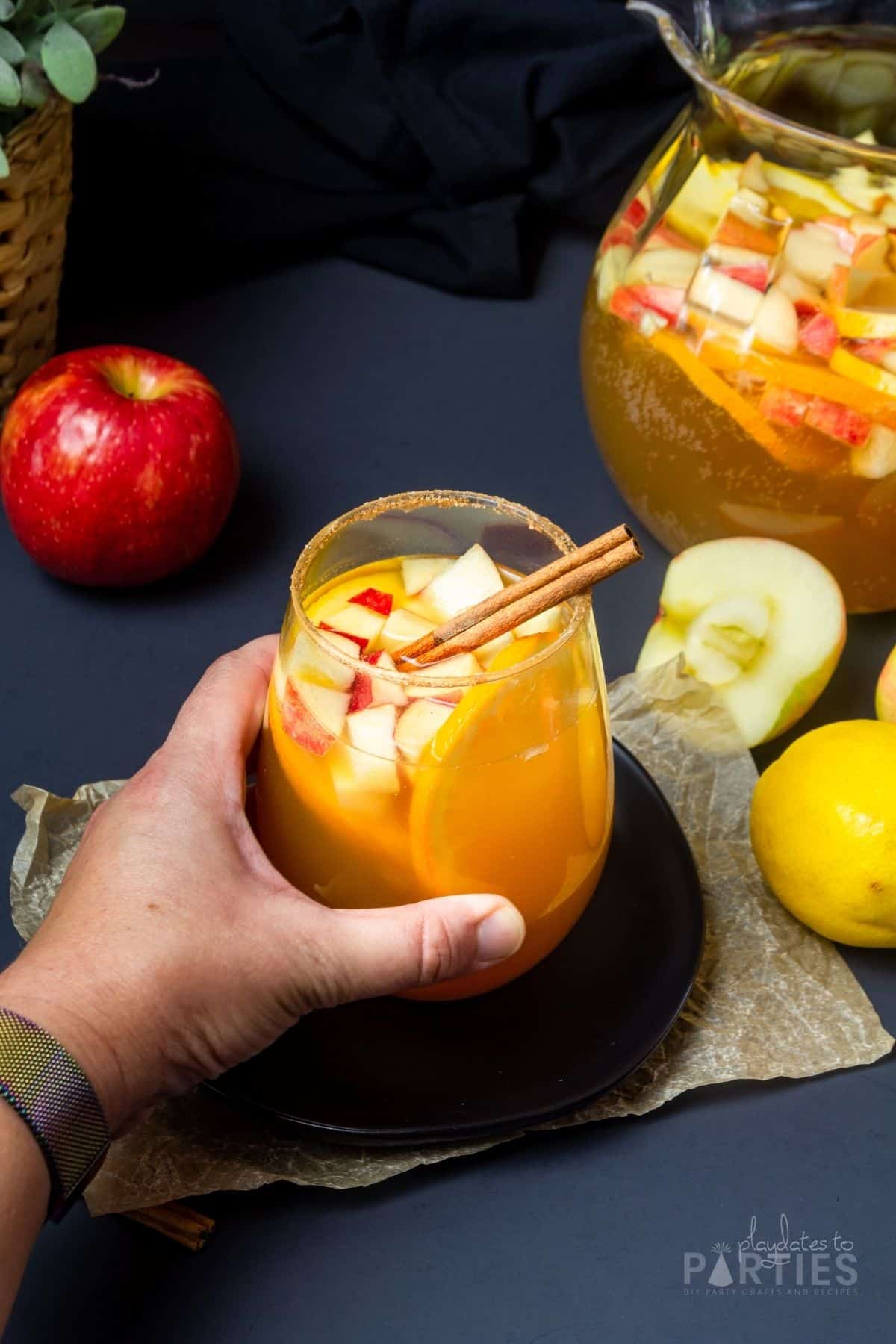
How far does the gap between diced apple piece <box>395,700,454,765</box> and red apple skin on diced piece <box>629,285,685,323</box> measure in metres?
0.51

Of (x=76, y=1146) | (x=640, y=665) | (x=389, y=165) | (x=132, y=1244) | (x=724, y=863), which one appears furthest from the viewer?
(x=389, y=165)

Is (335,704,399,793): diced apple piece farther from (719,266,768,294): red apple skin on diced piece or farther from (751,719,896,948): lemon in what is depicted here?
(719,266,768,294): red apple skin on diced piece

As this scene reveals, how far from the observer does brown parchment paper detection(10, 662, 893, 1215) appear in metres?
0.81

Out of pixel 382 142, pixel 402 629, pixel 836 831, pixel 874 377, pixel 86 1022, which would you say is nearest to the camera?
pixel 86 1022

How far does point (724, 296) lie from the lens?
1.07m

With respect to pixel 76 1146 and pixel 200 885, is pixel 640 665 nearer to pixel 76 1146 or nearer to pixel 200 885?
pixel 200 885

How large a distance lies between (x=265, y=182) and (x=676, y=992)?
46.4 inches

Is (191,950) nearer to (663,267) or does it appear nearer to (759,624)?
(759,624)

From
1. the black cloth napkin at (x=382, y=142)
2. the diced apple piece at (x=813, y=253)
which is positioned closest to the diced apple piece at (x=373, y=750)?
the diced apple piece at (x=813, y=253)

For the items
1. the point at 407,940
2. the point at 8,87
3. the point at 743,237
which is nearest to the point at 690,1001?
the point at 407,940

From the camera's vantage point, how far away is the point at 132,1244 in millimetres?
808

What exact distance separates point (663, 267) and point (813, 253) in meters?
0.13

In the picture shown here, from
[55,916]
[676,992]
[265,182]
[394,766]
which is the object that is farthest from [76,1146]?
[265,182]

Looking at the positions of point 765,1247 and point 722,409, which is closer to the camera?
point 765,1247
